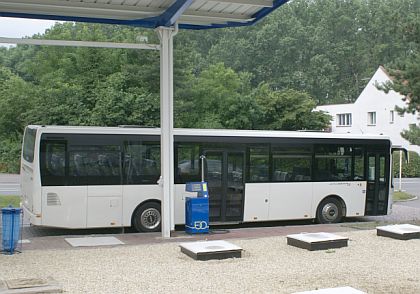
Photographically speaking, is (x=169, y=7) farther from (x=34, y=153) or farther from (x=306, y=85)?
(x=306, y=85)

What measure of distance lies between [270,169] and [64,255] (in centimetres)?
674

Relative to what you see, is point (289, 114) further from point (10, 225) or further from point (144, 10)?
point (10, 225)

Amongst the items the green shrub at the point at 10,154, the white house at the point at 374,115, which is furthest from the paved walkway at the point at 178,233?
the white house at the point at 374,115

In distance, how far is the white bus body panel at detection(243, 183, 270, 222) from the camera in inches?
592

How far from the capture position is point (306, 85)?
70.6 m

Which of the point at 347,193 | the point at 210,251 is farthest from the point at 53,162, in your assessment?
the point at 347,193

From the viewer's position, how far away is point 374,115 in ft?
166

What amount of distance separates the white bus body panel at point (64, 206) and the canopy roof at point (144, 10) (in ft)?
13.2

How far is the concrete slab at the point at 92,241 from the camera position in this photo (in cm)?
1205

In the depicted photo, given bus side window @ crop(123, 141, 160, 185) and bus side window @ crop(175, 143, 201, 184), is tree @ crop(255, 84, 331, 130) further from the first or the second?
bus side window @ crop(123, 141, 160, 185)

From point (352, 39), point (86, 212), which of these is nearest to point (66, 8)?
point (86, 212)

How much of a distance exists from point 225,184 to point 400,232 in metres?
4.53

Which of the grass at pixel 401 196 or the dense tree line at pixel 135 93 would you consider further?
the dense tree line at pixel 135 93

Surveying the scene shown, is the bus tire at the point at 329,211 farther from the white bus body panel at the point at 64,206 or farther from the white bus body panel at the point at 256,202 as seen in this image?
the white bus body panel at the point at 64,206
